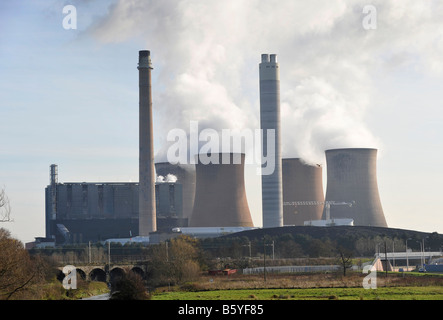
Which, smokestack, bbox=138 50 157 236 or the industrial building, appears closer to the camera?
smokestack, bbox=138 50 157 236

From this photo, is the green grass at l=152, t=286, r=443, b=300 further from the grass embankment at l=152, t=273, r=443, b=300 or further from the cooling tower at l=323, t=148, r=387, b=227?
the cooling tower at l=323, t=148, r=387, b=227

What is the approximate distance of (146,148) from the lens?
94.8 m

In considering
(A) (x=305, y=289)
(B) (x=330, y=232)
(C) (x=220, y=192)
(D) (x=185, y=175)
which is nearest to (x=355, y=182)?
(B) (x=330, y=232)

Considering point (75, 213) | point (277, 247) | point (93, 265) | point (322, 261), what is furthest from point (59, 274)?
point (75, 213)

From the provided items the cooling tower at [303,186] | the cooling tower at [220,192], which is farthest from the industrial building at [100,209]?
the cooling tower at [303,186]

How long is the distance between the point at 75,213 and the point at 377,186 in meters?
39.2

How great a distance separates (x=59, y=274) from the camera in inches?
2464

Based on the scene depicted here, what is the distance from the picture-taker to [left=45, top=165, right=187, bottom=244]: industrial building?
110188mm

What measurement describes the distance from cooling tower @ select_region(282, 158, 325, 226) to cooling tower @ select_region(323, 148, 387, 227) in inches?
237

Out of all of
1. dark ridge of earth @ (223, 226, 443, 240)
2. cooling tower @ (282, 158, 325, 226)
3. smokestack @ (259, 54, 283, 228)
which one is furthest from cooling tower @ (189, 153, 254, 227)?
cooling tower @ (282, 158, 325, 226)

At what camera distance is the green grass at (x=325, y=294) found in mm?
36562

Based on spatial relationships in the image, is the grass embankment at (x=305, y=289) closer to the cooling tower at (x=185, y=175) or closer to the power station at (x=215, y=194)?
the power station at (x=215, y=194)

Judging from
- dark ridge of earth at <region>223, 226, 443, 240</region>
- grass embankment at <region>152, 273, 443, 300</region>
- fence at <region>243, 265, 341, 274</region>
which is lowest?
fence at <region>243, 265, 341, 274</region>

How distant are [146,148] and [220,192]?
966cm
